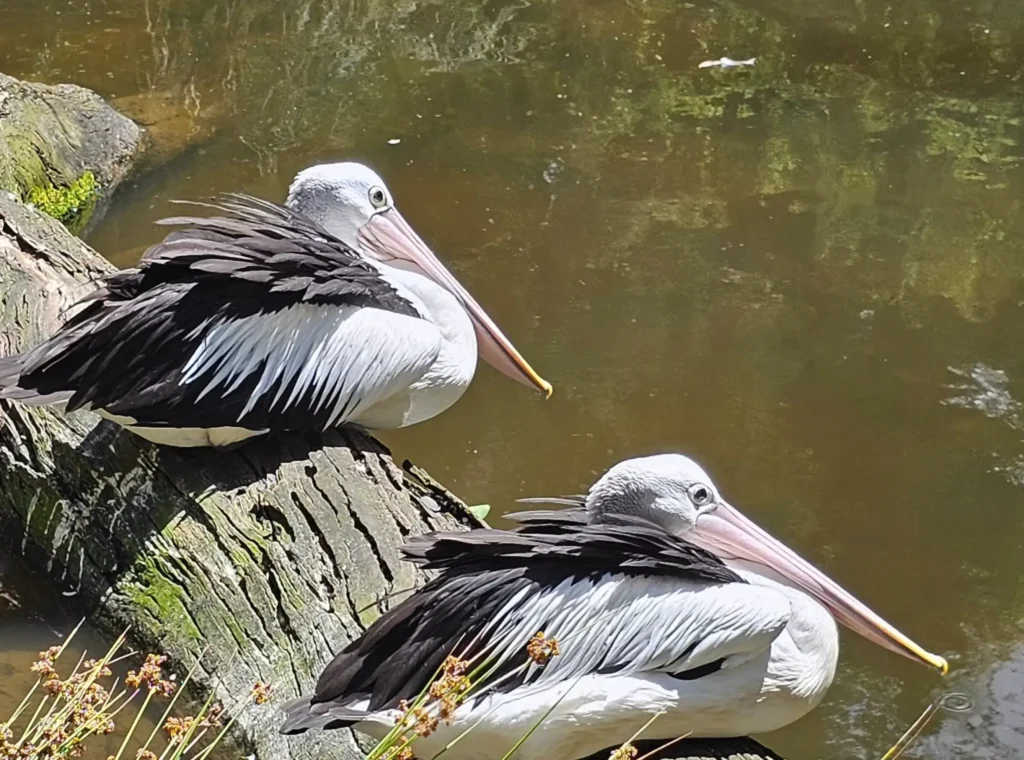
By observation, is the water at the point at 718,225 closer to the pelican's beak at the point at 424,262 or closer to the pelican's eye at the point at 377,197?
the pelican's beak at the point at 424,262

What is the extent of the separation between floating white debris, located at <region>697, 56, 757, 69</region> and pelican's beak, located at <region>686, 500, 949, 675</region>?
535 centimetres

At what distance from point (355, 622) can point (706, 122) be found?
4.82 metres

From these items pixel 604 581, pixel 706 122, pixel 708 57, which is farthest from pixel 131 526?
pixel 708 57

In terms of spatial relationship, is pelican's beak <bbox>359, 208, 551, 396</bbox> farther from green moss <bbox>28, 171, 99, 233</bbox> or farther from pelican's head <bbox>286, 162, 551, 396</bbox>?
green moss <bbox>28, 171, 99, 233</bbox>

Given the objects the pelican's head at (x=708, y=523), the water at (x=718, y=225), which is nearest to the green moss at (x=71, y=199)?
the water at (x=718, y=225)

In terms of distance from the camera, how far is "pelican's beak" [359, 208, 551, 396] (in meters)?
3.64

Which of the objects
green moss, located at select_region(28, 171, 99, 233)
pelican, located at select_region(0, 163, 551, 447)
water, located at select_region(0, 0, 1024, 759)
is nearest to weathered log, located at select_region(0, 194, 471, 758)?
pelican, located at select_region(0, 163, 551, 447)

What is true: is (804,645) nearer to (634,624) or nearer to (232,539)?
(634,624)

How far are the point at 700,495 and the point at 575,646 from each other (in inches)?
20.1

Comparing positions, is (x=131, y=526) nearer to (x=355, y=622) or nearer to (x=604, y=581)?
(x=355, y=622)

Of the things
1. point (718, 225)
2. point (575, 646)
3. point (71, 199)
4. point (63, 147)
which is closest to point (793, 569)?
point (575, 646)

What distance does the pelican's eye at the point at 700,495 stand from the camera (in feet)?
8.85

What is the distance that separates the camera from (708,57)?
25.4 feet

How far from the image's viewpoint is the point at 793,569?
2670 millimetres
